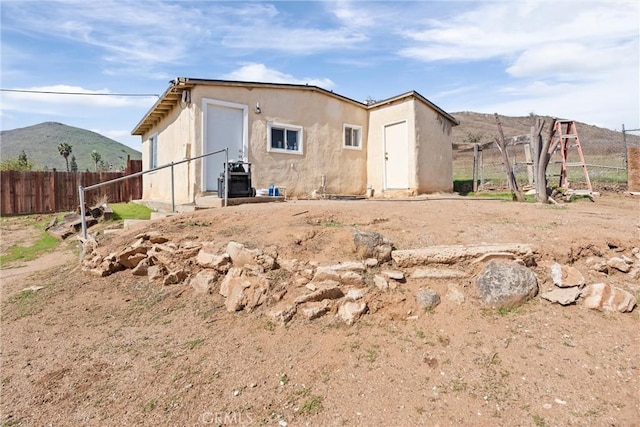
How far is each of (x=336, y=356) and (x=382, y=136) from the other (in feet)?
31.8

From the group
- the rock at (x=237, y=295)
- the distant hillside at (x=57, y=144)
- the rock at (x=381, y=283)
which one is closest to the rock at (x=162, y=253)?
the rock at (x=237, y=295)

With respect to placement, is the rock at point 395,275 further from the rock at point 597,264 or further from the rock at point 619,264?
the rock at point 619,264

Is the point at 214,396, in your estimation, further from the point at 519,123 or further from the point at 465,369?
the point at 519,123

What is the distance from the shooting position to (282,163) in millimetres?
10102

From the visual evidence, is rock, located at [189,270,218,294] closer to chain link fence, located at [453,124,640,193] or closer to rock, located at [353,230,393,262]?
rock, located at [353,230,393,262]

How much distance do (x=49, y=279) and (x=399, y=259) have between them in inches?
212

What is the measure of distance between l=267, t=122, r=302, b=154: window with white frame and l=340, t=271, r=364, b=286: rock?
6745mm

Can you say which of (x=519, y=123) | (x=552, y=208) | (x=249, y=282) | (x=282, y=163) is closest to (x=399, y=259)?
(x=249, y=282)

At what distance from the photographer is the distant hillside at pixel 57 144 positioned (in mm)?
62806

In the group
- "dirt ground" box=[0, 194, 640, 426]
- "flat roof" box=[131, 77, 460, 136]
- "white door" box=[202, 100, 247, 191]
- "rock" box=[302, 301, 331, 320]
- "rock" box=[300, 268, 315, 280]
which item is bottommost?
"dirt ground" box=[0, 194, 640, 426]

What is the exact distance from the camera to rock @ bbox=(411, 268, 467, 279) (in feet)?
12.4

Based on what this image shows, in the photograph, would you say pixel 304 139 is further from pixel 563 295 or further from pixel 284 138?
pixel 563 295

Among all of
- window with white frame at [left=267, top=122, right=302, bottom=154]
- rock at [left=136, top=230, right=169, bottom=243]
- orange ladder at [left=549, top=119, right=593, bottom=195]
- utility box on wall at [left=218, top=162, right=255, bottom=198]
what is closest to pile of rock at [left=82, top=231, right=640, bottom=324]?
rock at [left=136, top=230, right=169, bottom=243]

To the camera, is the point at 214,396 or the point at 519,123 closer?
the point at 214,396
